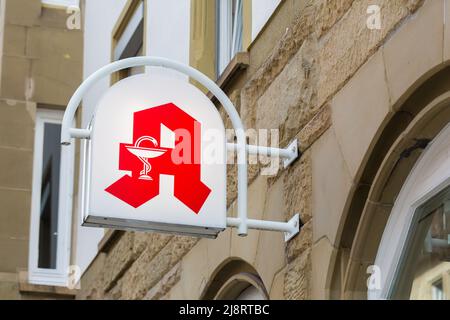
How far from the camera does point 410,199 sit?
609cm

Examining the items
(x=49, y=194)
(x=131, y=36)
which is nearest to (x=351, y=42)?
(x=131, y=36)

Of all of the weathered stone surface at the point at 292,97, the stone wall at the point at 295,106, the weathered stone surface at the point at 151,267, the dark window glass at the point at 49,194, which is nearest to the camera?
the stone wall at the point at 295,106

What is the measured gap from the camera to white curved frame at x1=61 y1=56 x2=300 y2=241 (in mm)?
6391

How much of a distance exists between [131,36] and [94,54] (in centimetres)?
202

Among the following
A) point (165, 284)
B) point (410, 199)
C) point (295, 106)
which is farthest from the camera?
point (165, 284)

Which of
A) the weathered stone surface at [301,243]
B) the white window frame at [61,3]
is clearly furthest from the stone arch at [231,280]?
the white window frame at [61,3]

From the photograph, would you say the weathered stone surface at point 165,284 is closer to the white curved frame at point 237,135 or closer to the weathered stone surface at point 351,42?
the white curved frame at point 237,135

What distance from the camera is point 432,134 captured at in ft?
19.5

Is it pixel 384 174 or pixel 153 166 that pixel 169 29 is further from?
pixel 384 174

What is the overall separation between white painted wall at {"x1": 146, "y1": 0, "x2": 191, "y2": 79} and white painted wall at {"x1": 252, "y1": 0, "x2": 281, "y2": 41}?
160 centimetres

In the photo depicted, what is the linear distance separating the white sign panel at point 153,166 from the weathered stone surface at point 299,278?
25.2 inches

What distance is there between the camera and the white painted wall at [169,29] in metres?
9.88
